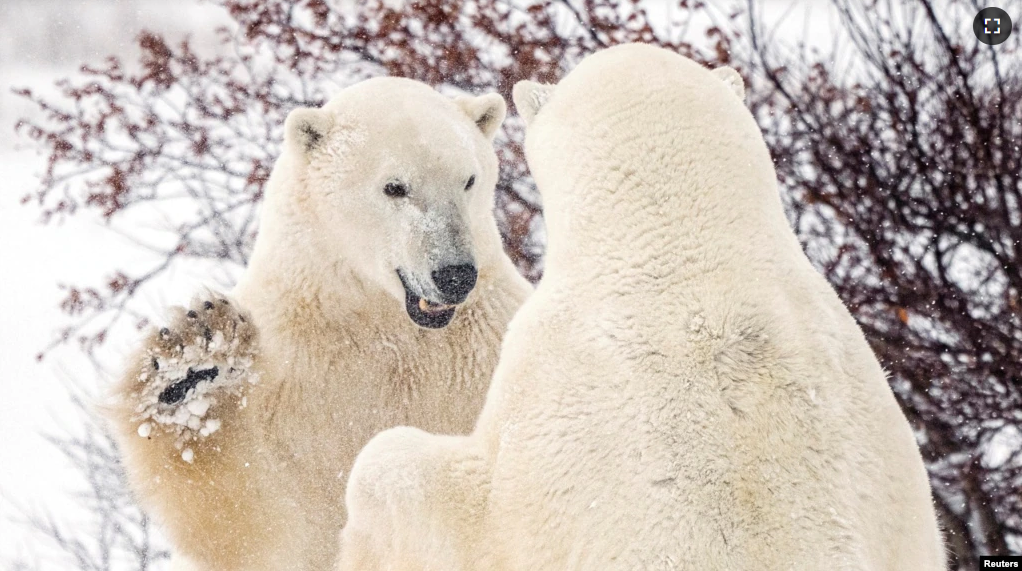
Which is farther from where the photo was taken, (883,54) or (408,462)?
(883,54)

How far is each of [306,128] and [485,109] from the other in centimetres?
51

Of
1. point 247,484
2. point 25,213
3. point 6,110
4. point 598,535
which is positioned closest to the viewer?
point 598,535

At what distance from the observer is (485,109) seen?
125 inches

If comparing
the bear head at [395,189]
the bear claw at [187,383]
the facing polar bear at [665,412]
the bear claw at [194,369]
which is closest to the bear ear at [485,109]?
the bear head at [395,189]

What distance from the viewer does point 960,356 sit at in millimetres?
5090

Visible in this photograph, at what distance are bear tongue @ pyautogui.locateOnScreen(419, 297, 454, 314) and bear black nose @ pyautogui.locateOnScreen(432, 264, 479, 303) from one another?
4 cm

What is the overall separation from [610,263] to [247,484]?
1341 millimetres

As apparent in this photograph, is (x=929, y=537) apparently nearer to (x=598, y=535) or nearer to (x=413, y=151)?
(x=598, y=535)

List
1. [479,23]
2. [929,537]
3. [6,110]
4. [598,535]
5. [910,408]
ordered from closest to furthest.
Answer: [598,535], [929,537], [910,408], [479,23], [6,110]

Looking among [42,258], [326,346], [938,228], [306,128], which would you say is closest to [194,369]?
[326,346]

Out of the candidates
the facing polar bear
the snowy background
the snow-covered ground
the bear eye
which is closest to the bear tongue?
the bear eye

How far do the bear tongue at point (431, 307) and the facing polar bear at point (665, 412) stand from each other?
2.28ft

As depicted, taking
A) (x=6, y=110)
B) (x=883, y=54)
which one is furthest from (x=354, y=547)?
(x=6, y=110)

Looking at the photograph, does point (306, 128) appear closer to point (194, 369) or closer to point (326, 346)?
point (326, 346)
